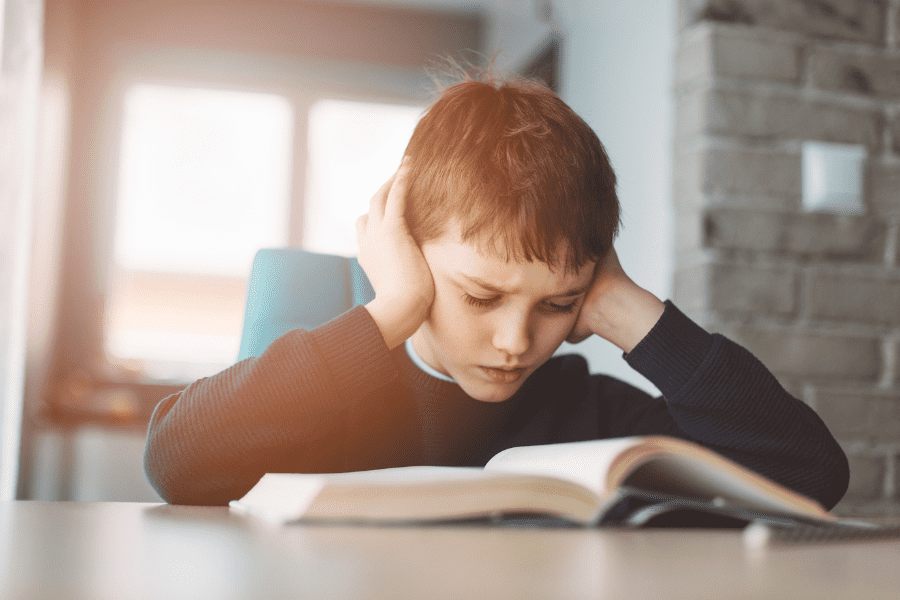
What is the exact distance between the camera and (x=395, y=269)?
0.84 meters

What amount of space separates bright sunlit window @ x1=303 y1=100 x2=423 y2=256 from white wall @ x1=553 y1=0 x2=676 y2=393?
178 cm

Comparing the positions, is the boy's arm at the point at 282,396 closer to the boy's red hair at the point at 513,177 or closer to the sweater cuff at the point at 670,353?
the boy's red hair at the point at 513,177

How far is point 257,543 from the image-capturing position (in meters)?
0.42

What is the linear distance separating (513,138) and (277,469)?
1.46 ft

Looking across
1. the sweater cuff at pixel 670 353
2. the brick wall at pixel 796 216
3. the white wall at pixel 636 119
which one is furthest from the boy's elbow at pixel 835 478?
the white wall at pixel 636 119

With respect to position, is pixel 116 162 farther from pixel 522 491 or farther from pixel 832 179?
pixel 522 491

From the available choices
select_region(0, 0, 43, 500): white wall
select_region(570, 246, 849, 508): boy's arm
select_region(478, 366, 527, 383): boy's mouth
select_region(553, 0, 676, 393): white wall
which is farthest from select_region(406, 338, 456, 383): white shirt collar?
select_region(0, 0, 43, 500): white wall

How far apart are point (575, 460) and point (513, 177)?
0.39 metres

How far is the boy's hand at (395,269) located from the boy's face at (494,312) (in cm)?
3

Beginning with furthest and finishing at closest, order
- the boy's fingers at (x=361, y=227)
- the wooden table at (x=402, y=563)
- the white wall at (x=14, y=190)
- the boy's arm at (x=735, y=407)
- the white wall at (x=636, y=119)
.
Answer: the white wall at (x=14, y=190) < the white wall at (x=636, y=119) < the boy's fingers at (x=361, y=227) < the boy's arm at (x=735, y=407) < the wooden table at (x=402, y=563)

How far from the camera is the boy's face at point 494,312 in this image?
2.59 ft

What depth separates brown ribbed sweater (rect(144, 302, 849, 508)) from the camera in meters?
0.75

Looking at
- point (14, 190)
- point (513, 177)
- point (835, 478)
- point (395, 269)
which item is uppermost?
point (14, 190)

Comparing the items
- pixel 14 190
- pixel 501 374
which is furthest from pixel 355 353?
pixel 14 190
